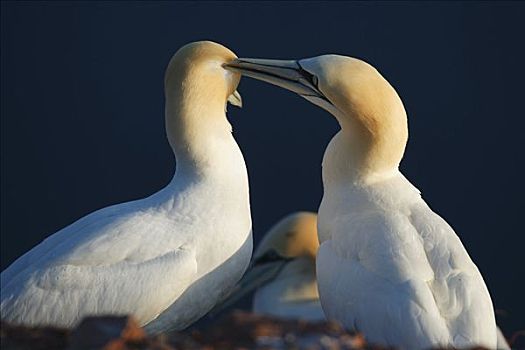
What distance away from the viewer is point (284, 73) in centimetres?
546

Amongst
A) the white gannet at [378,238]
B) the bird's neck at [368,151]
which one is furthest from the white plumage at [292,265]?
the bird's neck at [368,151]

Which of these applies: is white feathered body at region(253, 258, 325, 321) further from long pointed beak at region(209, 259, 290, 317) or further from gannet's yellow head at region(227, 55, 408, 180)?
gannet's yellow head at region(227, 55, 408, 180)

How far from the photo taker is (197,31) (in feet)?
27.1

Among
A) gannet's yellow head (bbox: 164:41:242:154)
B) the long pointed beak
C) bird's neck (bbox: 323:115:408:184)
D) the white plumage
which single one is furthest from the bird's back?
the long pointed beak

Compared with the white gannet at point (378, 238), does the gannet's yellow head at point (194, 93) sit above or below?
above

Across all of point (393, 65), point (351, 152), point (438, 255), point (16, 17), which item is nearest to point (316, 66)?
point (351, 152)

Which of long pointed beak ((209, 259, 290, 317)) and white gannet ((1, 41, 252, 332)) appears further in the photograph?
long pointed beak ((209, 259, 290, 317))

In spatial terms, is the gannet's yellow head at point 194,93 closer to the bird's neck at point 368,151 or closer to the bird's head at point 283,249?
the bird's neck at point 368,151

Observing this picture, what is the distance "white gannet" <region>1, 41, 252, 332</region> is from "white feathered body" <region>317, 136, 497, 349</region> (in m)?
0.41

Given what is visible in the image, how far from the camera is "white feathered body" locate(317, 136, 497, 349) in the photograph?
4.61 metres

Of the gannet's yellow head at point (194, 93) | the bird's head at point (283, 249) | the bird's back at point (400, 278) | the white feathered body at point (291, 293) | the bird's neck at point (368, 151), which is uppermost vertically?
the gannet's yellow head at point (194, 93)

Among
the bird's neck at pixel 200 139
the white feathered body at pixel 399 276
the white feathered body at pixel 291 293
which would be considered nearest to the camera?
the white feathered body at pixel 399 276

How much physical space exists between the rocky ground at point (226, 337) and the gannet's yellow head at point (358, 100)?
6.48 feet

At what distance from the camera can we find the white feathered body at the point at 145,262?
4.82 m
